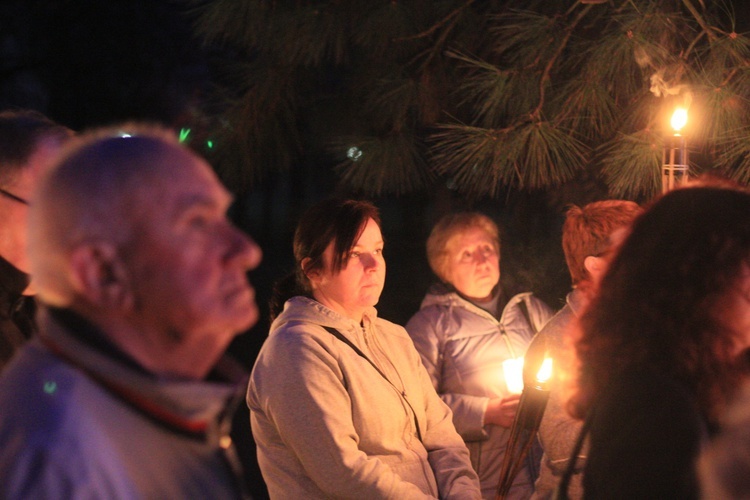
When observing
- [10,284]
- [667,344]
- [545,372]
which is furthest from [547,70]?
[10,284]

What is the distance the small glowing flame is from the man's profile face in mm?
2064

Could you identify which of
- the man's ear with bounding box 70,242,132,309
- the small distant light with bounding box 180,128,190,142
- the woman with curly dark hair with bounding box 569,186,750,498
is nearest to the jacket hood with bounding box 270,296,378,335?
the woman with curly dark hair with bounding box 569,186,750,498

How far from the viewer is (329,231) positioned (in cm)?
286

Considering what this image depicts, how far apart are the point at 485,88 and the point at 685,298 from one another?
2.15m

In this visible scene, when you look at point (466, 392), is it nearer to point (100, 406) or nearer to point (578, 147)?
point (578, 147)

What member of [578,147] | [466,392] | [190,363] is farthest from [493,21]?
[190,363]

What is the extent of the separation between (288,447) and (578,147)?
6.17ft

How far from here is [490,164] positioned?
3.48m

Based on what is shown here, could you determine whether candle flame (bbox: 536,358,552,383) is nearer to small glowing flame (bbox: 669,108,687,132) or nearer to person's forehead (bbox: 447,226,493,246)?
small glowing flame (bbox: 669,108,687,132)

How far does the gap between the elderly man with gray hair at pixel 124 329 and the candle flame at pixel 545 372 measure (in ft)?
5.57

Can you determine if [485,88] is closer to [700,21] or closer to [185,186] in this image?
[700,21]

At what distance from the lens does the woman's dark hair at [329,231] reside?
284 centimetres

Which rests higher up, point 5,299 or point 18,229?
point 18,229

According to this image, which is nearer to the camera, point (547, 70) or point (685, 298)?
point (685, 298)
